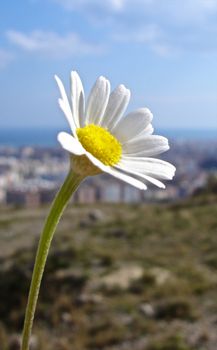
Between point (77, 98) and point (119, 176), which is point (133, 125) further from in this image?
point (119, 176)

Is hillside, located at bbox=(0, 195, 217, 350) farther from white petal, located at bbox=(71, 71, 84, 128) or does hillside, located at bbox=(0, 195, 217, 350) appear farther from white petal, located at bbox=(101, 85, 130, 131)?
white petal, located at bbox=(71, 71, 84, 128)

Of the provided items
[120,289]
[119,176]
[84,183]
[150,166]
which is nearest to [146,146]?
[150,166]

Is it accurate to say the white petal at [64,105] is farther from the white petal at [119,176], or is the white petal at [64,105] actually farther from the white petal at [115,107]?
the white petal at [115,107]

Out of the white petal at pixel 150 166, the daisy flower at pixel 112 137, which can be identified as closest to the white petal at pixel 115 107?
the daisy flower at pixel 112 137

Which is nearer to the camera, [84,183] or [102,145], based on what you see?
[102,145]

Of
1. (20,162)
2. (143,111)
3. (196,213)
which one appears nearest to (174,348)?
(143,111)
